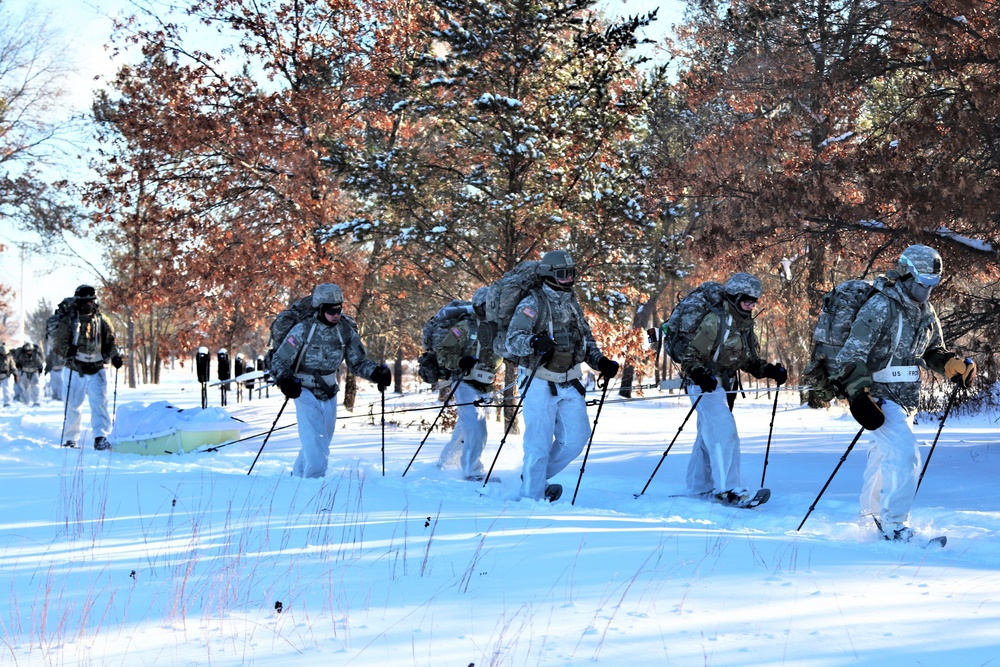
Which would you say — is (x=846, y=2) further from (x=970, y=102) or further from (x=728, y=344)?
(x=728, y=344)

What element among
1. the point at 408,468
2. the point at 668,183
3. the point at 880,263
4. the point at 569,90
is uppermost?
the point at 569,90

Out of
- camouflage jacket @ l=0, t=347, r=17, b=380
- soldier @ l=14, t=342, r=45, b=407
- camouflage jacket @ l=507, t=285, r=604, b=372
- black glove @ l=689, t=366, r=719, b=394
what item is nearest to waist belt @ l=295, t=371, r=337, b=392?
camouflage jacket @ l=507, t=285, r=604, b=372

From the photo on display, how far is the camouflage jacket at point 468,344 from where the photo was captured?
1152cm

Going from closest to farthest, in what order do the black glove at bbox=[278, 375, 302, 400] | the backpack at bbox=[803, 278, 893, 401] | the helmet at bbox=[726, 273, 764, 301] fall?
1. the backpack at bbox=[803, 278, 893, 401]
2. the helmet at bbox=[726, 273, 764, 301]
3. the black glove at bbox=[278, 375, 302, 400]

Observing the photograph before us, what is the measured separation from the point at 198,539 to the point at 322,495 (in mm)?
2267

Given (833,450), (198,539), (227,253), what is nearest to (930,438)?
(833,450)

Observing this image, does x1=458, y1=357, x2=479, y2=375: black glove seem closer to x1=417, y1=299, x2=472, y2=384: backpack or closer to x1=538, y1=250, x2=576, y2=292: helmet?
x1=417, y1=299, x2=472, y2=384: backpack

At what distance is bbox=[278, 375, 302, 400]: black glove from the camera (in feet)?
34.2

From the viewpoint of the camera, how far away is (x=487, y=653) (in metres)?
3.83

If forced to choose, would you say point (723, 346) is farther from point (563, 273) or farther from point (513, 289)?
point (513, 289)

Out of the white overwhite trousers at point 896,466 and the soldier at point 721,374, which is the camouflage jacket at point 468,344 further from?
the white overwhite trousers at point 896,466

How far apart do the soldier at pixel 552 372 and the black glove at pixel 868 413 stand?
218cm

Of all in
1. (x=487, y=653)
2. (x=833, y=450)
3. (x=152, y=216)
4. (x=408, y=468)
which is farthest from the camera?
(x=152, y=216)

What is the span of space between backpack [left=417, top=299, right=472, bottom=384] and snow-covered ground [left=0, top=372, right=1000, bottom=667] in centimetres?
244
